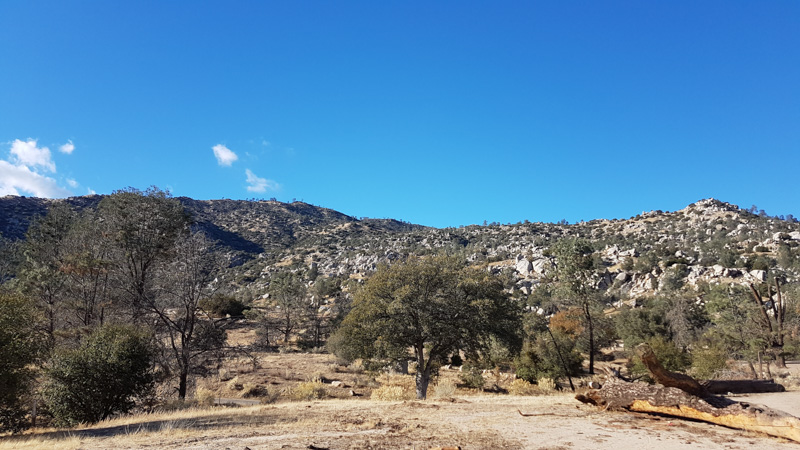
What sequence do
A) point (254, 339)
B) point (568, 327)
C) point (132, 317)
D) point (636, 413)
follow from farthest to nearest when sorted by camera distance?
point (254, 339), point (568, 327), point (132, 317), point (636, 413)

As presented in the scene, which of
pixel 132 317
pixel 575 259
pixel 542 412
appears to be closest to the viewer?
pixel 542 412

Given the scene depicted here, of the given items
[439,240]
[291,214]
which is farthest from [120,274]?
[291,214]

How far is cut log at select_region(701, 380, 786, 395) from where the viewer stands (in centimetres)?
1341

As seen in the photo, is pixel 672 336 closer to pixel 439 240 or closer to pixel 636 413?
pixel 636 413

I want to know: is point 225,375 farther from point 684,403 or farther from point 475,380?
point 684,403

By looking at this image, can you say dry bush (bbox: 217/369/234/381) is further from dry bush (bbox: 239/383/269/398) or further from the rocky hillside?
the rocky hillside

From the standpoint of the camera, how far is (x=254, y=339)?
53438mm

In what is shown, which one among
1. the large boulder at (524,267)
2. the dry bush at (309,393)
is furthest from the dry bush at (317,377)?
the large boulder at (524,267)

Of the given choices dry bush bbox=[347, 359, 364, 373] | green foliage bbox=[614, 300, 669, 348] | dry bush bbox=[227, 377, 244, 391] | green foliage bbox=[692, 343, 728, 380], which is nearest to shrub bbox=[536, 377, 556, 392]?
green foliage bbox=[692, 343, 728, 380]

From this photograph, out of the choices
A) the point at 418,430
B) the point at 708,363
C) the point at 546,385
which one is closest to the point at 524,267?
the point at 708,363

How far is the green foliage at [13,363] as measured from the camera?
43.1ft

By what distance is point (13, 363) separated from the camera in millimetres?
13375

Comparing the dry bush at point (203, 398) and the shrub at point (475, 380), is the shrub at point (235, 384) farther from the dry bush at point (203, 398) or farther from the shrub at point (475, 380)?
the shrub at point (475, 380)

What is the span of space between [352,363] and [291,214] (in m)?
135
